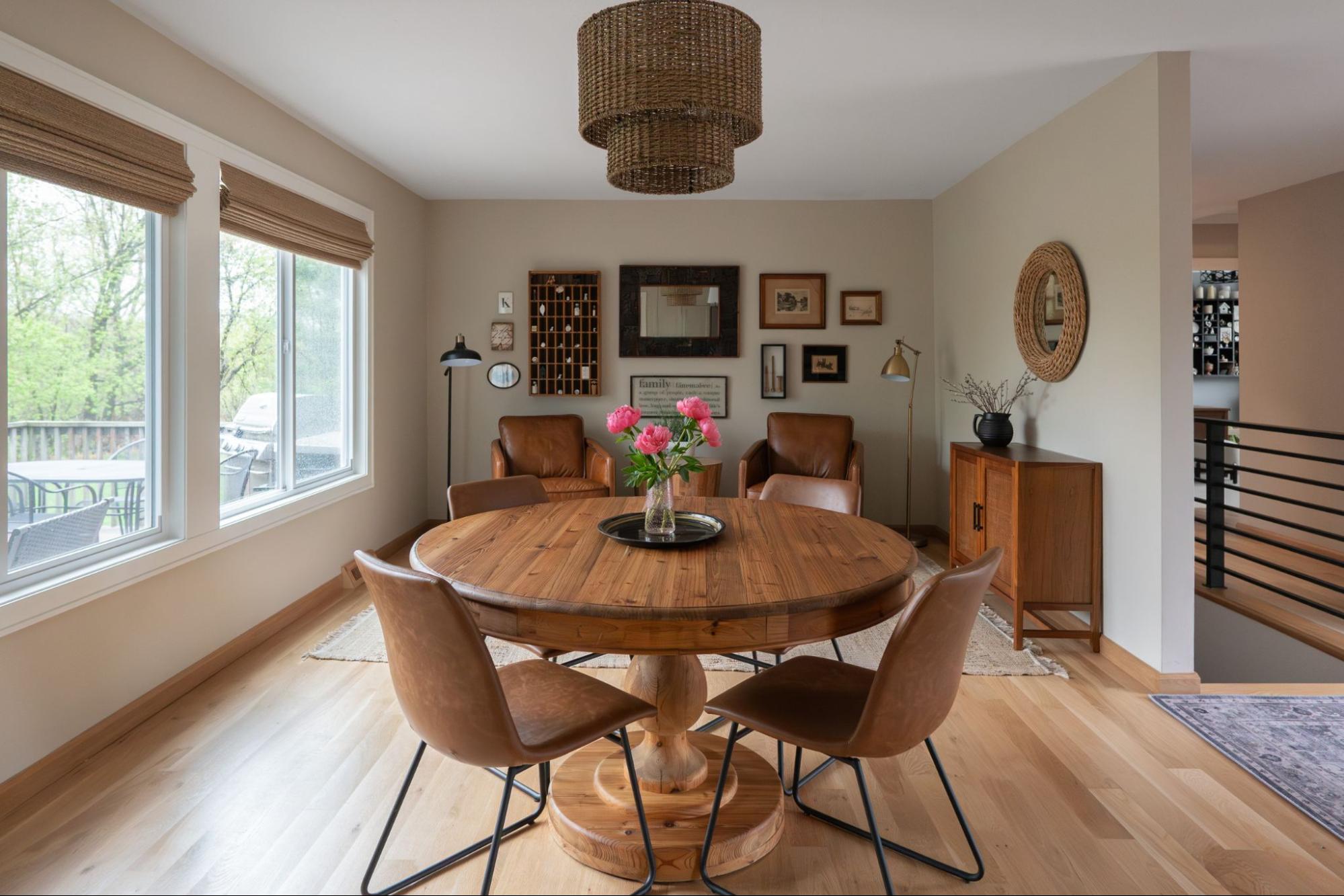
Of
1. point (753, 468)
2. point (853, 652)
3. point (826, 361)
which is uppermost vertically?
point (826, 361)

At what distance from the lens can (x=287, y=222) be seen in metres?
3.65

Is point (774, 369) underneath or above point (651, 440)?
above

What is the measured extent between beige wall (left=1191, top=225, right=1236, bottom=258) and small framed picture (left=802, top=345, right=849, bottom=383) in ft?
11.2

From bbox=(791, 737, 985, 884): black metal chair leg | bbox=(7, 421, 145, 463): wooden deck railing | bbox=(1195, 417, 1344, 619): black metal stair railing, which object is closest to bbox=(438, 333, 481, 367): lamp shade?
bbox=(7, 421, 145, 463): wooden deck railing

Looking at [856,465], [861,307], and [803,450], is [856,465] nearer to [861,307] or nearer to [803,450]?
[803,450]

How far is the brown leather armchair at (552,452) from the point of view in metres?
5.17

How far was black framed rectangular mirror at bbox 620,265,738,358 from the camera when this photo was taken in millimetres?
5680

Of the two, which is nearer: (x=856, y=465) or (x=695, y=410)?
(x=695, y=410)

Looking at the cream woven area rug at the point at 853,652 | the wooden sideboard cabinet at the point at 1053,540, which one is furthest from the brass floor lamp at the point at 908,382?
the wooden sideboard cabinet at the point at 1053,540

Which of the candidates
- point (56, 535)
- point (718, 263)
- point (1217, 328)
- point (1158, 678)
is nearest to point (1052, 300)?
point (1158, 678)

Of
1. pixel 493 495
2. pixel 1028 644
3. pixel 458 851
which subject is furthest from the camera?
pixel 1028 644

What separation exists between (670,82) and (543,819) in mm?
1971

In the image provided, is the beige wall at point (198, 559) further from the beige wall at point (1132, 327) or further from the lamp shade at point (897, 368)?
the beige wall at point (1132, 327)

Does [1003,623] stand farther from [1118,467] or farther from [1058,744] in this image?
[1058,744]
